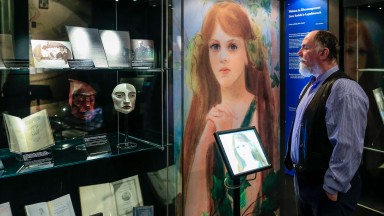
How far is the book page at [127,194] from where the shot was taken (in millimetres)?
2303

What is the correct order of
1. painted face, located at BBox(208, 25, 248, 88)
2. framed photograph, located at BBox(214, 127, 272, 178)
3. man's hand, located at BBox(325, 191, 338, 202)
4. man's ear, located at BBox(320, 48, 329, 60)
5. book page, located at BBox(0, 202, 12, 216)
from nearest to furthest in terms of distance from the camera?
book page, located at BBox(0, 202, 12, 216)
man's hand, located at BBox(325, 191, 338, 202)
framed photograph, located at BBox(214, 127, 272, 178)
man's ear, located at BBox(320, 48, 329, 60)
painted face, located at BBox(208, 25, 248, 88)

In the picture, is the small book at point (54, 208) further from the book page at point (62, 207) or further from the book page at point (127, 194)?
the book page at point (127, 194)

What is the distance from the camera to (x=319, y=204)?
218 cm

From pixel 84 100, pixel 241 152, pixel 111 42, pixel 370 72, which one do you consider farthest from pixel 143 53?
pixel 370 72

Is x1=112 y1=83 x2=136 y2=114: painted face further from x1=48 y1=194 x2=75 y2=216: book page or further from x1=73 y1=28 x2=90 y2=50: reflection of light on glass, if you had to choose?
x1=48 y1=194 x2=75 y2=216: book page

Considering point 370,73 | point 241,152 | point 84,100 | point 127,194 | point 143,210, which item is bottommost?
point 143,210

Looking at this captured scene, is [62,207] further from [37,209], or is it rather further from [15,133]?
[15,133]

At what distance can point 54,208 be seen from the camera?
209 cm

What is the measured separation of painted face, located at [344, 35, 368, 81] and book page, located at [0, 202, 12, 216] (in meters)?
2.65

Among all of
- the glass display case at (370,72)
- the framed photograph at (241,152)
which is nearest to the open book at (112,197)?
the framed photograph at (241,152)

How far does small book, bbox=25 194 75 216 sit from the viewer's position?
2010 millimetres

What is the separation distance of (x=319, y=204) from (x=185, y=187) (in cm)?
99

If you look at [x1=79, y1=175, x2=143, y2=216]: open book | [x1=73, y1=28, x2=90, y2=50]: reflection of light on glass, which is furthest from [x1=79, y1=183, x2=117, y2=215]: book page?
[x1=73, y1=28, x2=90, y2=50]: reflection of light on glass

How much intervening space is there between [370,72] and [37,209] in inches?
106
